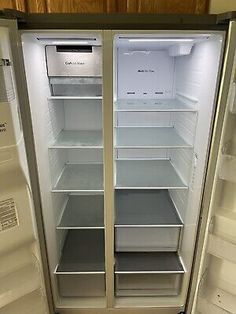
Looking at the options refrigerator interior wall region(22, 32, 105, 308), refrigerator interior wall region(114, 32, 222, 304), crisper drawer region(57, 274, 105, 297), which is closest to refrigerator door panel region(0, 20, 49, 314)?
refrigerator interior wall region(22, 32, 105, 308)

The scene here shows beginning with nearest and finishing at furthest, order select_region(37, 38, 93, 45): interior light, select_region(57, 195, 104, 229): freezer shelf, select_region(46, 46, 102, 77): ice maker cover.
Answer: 1. select_region(37, 38, 93, 45): interior light
2. select_region(46, 46, 102, 77): ice maker cover
3. select_region(57, 195, 104, 229): freezer shelf

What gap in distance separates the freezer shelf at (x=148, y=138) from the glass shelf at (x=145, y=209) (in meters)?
0.55

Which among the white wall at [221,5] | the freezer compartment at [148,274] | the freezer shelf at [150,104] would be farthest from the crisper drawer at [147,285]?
the white wall at [221,5]

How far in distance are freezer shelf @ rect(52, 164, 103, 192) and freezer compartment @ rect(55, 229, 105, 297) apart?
53 cm

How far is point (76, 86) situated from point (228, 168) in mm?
994

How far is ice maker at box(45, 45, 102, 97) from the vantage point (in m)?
1.35

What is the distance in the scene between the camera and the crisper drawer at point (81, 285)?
1710 mm

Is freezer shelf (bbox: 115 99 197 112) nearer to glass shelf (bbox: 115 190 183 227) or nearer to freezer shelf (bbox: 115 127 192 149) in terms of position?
freezer shelf (bbox: 115 127 192 149)

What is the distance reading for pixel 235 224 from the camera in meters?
1.14

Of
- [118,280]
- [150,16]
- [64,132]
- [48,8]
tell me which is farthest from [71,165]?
[150,16]

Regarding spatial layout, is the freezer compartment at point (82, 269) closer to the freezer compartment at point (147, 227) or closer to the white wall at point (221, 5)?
the freezer compartment at point (147, 227)

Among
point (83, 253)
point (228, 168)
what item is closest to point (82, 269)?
point (83, 253)

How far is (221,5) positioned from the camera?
1173 mm

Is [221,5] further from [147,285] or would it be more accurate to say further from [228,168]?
[147,285]
